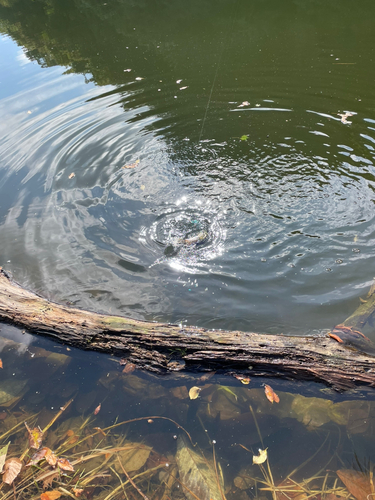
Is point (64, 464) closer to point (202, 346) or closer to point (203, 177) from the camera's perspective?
point (202, 346)

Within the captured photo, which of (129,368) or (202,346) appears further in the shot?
(129,368)

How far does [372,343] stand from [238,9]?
1284 centimetres

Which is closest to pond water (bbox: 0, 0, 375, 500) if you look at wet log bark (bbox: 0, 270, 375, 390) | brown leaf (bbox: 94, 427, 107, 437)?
brown leaf (bbox: 94, 427, 107, 437)

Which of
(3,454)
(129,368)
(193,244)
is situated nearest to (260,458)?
(129,368)

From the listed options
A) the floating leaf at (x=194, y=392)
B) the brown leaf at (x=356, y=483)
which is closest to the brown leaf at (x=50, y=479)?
the floating leaf at (x=194, y=392)

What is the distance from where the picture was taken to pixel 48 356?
10.9 feet

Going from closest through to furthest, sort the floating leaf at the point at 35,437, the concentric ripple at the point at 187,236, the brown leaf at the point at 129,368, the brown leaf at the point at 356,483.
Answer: the brown leaf at the point at 356,483, the floating leaf at the point at 35,437, the brown leaf at the point at 129,368, the concentric ripple at the point at 187,236

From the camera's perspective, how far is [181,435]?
2762 millimetres

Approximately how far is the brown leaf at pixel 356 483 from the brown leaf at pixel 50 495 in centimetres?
213

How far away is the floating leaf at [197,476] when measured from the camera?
2482 mm

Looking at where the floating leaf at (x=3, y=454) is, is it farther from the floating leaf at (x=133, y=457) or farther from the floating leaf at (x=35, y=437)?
the floating leaf at (x=133, y=457)

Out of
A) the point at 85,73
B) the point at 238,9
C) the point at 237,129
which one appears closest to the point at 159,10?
the point at 238,9

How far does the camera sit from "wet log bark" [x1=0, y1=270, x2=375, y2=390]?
2.66m

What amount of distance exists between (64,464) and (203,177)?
406cm
